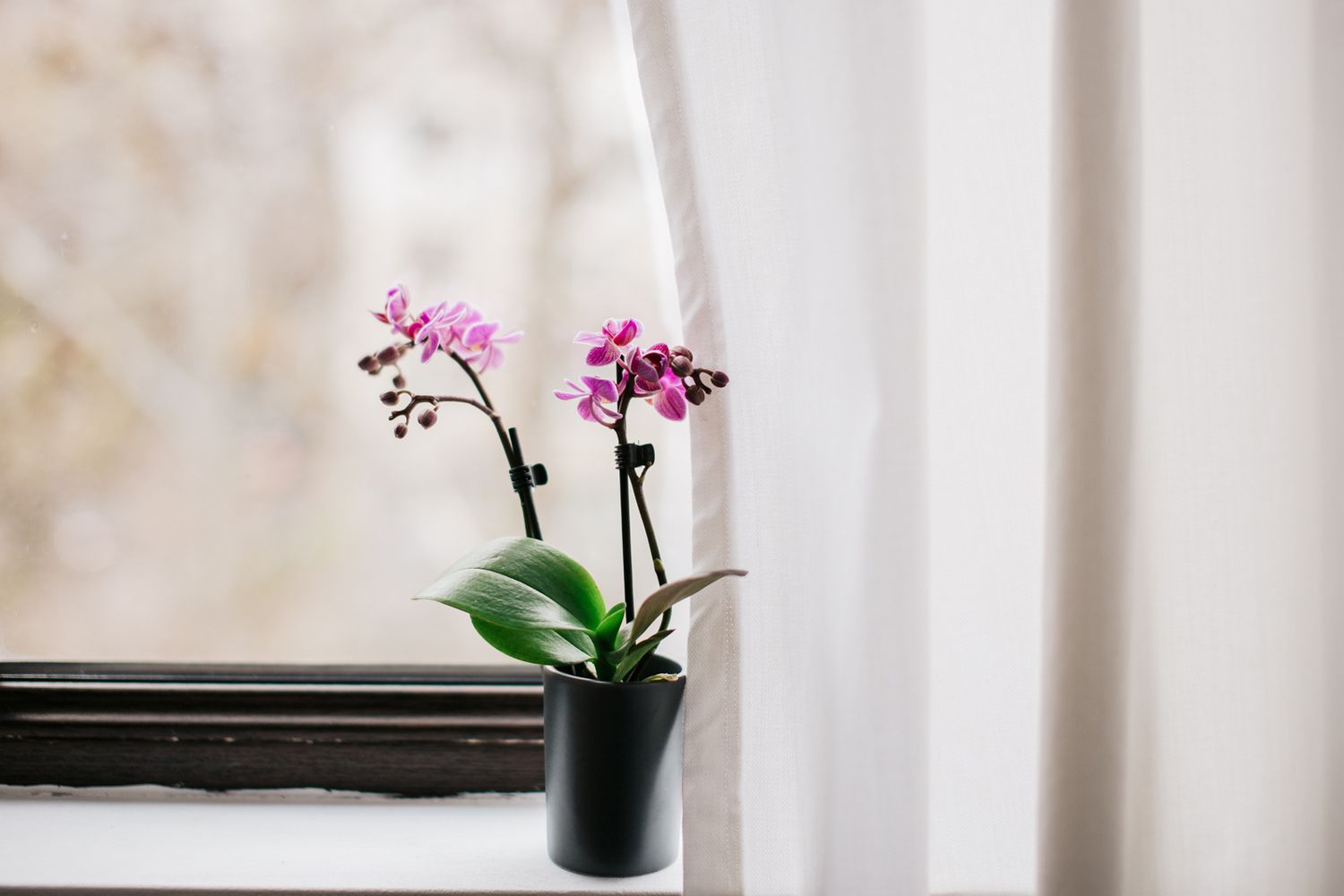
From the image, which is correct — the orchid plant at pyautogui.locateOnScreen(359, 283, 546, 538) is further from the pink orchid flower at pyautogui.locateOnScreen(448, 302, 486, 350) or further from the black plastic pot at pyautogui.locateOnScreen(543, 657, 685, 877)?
the black plastic pot at pyautogui.locateOnScreen(543, 657, 685, 877)

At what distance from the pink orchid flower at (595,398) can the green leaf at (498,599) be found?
140mm

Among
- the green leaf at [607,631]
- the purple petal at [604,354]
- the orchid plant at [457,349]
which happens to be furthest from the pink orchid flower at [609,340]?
the green leaf at [607,631]

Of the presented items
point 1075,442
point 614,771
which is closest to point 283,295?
point 614,771

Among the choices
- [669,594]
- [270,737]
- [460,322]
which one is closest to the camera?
[669,594]

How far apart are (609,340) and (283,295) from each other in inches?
18.0

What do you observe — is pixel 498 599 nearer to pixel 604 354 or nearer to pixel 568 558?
pixel 568 558

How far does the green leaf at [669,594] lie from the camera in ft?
1.84

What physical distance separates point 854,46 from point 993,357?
25 centimetres

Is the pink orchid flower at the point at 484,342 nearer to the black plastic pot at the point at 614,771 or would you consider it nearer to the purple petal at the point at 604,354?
the purple petal at the point at 604,354

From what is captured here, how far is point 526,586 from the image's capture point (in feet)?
2.01

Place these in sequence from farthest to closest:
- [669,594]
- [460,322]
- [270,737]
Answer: [270,737] < [460,322] < [669,594]

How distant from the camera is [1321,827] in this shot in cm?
60

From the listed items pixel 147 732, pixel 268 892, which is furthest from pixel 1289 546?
pixel 147 732

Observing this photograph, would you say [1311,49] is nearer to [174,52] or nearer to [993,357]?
[993,357]
